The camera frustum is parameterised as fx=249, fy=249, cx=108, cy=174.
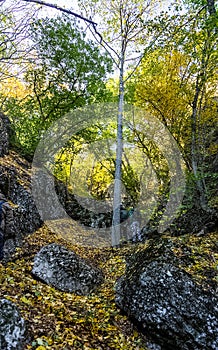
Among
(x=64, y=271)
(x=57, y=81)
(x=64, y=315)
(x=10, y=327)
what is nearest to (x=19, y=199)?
(x=64, y=271)

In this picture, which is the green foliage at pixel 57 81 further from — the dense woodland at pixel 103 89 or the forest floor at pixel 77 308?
the forest floor at pixel 77 308

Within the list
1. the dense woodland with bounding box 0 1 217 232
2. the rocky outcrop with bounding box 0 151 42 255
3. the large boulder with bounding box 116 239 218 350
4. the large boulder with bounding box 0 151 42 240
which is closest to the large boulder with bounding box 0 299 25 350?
the large boulder with bounding box 116 239 218 350

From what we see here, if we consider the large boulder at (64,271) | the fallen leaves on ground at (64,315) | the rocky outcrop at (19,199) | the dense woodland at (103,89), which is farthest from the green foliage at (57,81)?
the fallen leaves on ground at (64,315)

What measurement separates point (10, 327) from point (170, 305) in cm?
227

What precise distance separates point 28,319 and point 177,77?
8.55 metres

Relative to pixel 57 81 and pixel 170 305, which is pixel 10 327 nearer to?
pixel 170 305

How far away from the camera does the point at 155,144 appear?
11180 millimetres

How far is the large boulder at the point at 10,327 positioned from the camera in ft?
10.1

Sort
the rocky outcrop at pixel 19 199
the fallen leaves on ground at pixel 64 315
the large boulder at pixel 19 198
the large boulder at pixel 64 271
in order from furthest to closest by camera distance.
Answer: the large boulder at pixel 19 198 < the rocky outcrop at pixel 19 199 < the large boulder at pixel 64 271 < the fallen leaves on ground at pixel 64 315

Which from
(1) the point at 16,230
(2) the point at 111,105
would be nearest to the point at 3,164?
(1) the point at 16,230

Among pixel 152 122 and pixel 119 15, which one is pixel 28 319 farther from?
pixel 119 15

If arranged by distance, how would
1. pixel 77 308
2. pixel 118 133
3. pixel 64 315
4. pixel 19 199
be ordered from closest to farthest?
1. pixel 64 315
2. pixel 77 308
3. pixel 19 199
4. pixel 118 133

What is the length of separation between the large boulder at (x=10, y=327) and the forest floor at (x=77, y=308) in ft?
0.36

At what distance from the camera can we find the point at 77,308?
420cm
